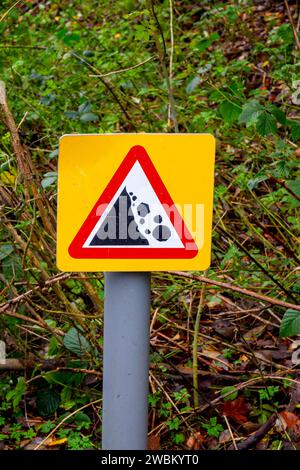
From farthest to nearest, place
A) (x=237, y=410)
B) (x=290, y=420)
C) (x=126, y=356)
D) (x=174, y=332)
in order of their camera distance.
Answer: (x=174, y=332) → (x=237, y=410) → (x=290, y=420) → (x=126, y=356)

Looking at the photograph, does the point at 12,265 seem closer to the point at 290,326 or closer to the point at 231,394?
the point at 231,394

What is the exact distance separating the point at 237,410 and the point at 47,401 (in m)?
0.81

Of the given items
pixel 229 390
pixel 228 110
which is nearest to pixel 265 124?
pixel 228 110

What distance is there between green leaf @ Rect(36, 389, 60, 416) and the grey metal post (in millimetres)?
1495

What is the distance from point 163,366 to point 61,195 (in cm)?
160

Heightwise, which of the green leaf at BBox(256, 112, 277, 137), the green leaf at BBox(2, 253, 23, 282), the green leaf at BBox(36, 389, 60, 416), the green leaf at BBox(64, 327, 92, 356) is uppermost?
Answer: the green leaf at BBox(256, 112, 277, 137)

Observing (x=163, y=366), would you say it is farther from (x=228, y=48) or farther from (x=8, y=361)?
(x=228, y=48)

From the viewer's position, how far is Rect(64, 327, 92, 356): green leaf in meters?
2.95

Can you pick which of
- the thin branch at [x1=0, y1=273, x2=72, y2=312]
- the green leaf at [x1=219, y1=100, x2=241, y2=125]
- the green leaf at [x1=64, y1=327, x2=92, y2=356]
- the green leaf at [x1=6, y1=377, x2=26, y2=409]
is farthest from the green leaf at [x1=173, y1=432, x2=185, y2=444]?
the green leaf at [x1=219, y1=100, x2=241, y2=125]

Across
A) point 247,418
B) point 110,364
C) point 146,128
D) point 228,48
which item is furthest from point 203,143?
point 228,48

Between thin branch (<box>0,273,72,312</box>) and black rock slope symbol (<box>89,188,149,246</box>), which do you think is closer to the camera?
black rock slope symbol (<box>89,188,149,246</box>)

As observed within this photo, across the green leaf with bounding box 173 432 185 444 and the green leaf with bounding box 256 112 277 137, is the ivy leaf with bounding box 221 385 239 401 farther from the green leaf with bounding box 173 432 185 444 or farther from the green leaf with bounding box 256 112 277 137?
the green leaf with bounding box 256 112 277 137

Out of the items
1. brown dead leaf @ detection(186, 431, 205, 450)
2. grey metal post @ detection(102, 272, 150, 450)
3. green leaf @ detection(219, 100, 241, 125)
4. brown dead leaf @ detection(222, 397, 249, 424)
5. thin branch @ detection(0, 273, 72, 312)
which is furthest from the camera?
green leaf @ detection(219, 100, 241, 125)

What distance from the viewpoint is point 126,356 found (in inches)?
63.3
